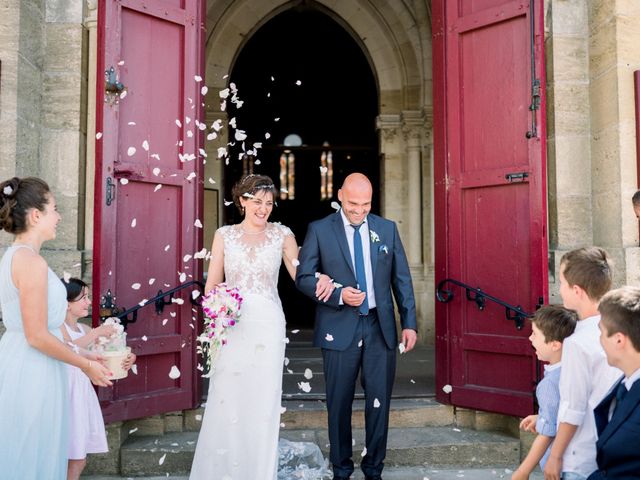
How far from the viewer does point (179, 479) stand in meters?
4.20

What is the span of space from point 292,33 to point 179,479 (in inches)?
363

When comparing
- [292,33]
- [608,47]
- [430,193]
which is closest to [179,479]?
[608,47]

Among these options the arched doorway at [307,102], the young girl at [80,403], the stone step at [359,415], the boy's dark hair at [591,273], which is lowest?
the stone step at [359,415]

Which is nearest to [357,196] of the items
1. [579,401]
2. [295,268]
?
[295,268]

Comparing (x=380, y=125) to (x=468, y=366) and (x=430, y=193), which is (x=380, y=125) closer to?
(x=430, y=193)

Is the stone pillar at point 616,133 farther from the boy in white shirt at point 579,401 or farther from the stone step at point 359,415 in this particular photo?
the boy in white shirt at point 579,401

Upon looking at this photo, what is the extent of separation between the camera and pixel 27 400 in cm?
267

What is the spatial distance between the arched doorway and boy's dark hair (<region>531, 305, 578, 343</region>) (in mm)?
8621

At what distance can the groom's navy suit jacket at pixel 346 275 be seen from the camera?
402cm

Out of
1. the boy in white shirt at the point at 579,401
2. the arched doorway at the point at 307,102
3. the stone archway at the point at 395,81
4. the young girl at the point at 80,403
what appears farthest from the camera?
the arched doorway at the point at 307,102

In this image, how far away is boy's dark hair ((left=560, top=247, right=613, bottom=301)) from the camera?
2.64 meters

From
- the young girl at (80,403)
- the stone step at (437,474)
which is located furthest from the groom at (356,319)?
the young girl at (80,403)

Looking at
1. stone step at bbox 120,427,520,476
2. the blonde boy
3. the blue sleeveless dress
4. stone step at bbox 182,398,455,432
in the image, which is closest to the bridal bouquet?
the blue sleeveless dress

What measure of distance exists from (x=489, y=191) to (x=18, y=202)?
319 cm
